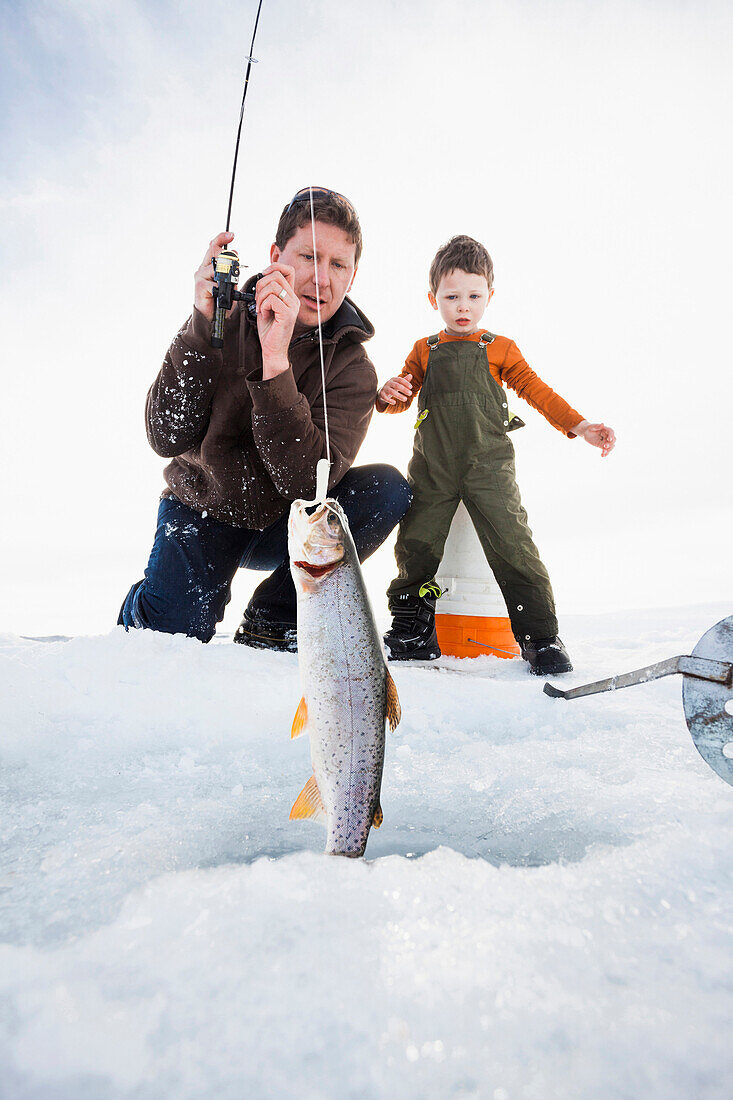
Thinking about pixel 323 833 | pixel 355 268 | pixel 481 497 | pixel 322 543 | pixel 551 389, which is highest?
pixel 355 268

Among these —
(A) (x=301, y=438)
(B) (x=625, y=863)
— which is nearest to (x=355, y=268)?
(A) (x=301, y=438)

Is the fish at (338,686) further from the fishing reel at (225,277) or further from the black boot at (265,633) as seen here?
the black boot at (265,633)

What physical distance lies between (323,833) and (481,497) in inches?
97.8

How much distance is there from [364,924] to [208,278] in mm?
2239

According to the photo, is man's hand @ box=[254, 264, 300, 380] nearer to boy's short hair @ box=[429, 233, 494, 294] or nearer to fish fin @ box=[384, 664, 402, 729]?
fish fin @ box=[384, 664, 402, 729]

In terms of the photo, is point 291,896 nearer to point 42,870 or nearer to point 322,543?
point 42,870

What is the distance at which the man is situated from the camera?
8.07 ft

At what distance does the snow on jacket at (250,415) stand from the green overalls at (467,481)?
0.72 metres

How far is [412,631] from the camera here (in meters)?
3.46

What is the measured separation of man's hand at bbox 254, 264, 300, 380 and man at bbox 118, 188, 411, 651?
4.1 inches

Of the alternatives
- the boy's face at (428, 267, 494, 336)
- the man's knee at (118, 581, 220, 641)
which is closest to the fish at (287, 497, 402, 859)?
the man's knee at (118, 581, 220, 641)

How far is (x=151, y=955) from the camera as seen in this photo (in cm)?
82

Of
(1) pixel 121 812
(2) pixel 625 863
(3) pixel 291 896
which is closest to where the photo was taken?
(3) pixel 291 896

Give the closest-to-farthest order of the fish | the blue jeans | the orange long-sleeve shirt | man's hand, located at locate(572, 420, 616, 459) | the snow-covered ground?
the snow-covered ground → the fish → the blue jeans → man's hand, located at locate(572, 420, 616, 459) → the orange long-sleeve shirt
